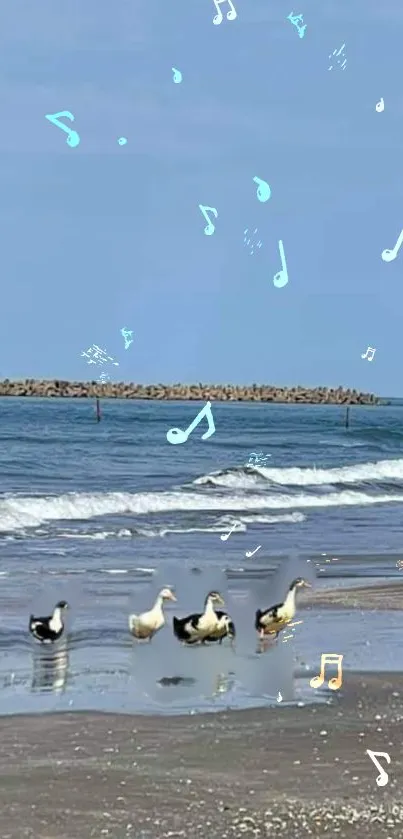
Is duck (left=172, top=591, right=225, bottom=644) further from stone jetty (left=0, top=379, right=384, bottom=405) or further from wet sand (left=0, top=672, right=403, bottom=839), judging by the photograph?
stone jetty (left=0, top=379, right=384, bottom=405)

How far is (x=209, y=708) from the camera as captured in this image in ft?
25.6

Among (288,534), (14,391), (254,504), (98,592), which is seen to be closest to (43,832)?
(98,592)

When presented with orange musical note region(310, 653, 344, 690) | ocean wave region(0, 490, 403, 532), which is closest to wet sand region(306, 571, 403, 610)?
orange musical note region(310, 653, 344, 690)

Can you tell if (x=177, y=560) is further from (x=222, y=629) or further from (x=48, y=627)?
(x=48, y=627)

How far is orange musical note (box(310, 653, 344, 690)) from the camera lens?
27.8ft

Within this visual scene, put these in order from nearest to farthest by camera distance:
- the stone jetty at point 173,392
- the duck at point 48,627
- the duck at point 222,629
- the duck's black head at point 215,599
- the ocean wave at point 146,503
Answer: the duck at point 48,627, the duck at point 222,629, the duck's black head at point 215,599, the ocean wave at point 146,503, the stone jetty at point 173,392

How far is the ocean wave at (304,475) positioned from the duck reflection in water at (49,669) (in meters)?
18.0

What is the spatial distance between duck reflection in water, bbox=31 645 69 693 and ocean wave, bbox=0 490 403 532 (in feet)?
30.3

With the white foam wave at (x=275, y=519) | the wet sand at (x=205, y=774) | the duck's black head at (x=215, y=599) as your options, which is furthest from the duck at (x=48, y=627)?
the white foam wave at (x=275, y=519)

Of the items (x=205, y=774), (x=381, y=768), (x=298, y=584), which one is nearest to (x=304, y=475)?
(x=298, y=584)

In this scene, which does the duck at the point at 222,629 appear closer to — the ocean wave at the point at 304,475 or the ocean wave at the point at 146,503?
the ocean wave at the point at 146,503

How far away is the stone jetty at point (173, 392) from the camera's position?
94812mm

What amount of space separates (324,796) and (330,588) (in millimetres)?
6953

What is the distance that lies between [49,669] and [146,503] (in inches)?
582
